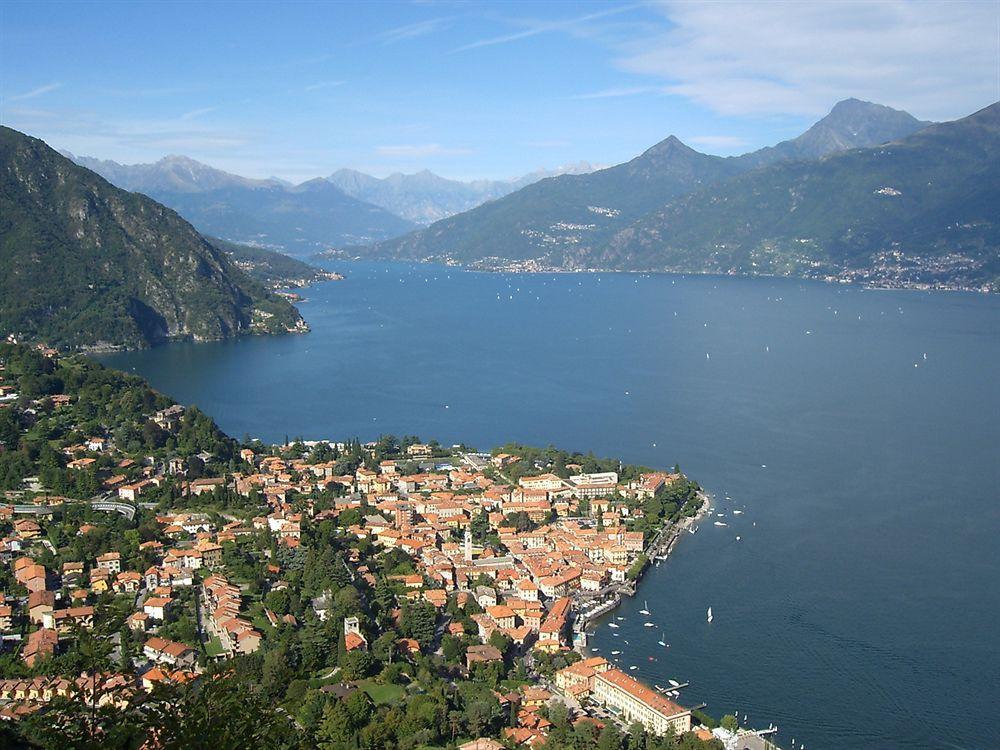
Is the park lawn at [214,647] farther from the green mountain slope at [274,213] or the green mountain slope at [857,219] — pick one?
the green mountain slope at [274,213]

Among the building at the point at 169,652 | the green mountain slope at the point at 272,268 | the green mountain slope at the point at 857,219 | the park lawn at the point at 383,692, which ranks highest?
the green mountain slope at the point at 857,219

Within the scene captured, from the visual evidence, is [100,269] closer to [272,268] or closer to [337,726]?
[272,268]

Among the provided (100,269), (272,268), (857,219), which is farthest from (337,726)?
(857,219)

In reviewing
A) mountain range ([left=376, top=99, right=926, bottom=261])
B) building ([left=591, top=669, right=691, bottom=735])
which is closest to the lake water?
building ([left=591, top=669, right=691, bottom=735])

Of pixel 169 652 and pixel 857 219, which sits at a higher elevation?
pixel 857 219

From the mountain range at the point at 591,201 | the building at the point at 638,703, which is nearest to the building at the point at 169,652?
the building at the point at 638,703

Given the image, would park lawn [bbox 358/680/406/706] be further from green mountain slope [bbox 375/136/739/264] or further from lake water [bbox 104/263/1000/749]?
green mountain slope [bbox 375/136/739/264]
